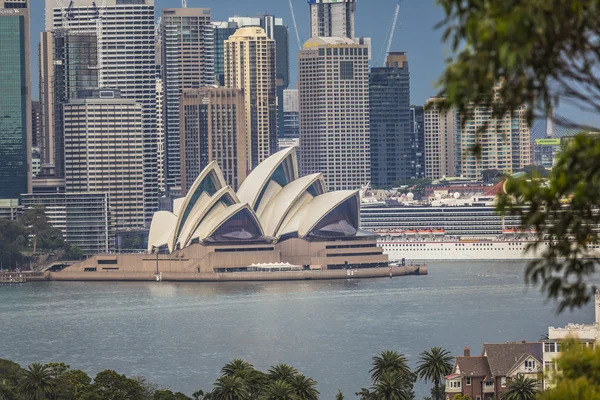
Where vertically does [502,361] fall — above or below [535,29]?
below

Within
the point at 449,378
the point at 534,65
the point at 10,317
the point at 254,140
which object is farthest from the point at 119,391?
the point at 254,140

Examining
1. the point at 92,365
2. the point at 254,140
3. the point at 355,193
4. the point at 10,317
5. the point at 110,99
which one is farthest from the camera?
the point at 254,140

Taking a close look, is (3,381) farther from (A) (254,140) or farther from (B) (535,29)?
(A) (254,140)

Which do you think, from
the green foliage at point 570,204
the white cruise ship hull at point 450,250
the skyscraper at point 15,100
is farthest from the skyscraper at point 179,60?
the green foliage at point 570,204

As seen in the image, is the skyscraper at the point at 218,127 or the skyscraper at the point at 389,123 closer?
the skyscraper at the point at 218,127

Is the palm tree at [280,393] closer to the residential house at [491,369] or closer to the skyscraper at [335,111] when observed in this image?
the residential house at [491,369]

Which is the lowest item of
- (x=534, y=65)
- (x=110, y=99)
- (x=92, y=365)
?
(x=92, y=365)

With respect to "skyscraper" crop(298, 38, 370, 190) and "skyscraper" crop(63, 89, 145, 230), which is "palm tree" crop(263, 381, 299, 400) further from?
"skyscraper" crop(298, 38, 370, 190)
